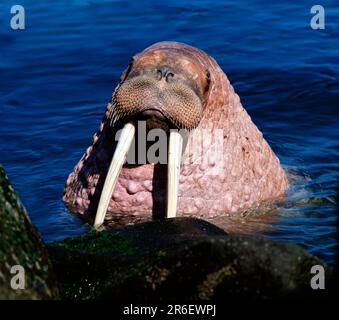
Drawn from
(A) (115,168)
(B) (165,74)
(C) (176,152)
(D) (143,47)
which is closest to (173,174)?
(C) (176,152)

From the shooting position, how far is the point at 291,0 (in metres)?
15.9

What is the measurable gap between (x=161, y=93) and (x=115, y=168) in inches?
26.6

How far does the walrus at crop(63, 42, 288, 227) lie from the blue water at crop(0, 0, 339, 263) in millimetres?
A: 291

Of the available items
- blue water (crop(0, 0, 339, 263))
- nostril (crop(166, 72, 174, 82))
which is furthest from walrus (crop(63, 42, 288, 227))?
blue water (crop(0, 0, 339, 263))

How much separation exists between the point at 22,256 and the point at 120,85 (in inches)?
117

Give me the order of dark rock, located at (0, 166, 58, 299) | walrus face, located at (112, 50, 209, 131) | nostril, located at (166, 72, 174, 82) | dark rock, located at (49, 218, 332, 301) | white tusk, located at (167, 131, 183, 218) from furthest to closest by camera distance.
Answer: white tusk, located at (167, 131, 183, 218) → nostril, located at (166, 72, 174, 82) → walrus face, located at (112, 50, 209, 131) → dark rock, located at (0, 166, 58, 299) → dark rock, located at (49, 218, 332, 301)

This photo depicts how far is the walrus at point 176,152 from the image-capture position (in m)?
7.70

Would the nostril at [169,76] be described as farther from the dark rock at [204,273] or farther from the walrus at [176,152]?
the dark rock at [204,273]

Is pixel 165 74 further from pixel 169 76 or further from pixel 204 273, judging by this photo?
pixel 204 273

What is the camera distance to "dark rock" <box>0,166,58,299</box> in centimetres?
500

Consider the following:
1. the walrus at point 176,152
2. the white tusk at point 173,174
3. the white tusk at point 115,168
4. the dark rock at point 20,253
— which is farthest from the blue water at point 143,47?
the dark rock at point 20,253

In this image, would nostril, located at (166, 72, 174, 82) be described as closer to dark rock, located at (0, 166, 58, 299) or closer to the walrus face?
the walrus face

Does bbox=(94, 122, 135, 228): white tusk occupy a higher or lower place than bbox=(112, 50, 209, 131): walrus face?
lower

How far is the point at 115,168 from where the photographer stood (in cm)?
787
